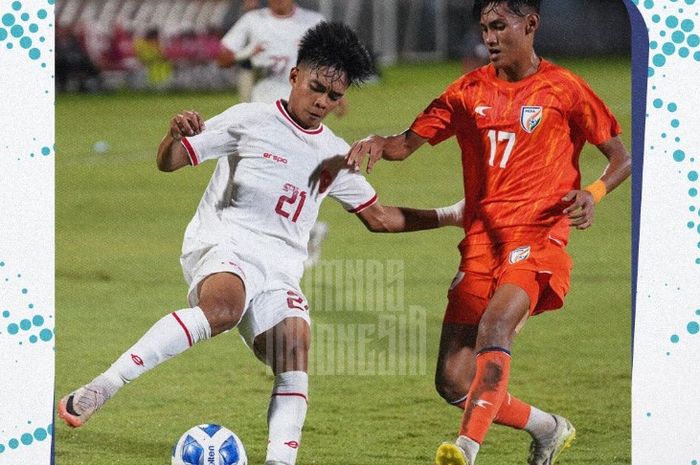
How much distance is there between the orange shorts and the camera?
481cm

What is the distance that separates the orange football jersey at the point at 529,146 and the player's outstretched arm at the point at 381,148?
0.83 ft

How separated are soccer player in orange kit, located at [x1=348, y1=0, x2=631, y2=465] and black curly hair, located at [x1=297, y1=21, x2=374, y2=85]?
0.89 feet

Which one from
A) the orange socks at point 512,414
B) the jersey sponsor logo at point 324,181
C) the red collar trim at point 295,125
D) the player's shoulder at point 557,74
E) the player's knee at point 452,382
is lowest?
the orange socks at point 512,414

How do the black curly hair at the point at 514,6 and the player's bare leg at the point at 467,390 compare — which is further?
the player's bare leg at the point at 467,390

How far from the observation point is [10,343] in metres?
4.21

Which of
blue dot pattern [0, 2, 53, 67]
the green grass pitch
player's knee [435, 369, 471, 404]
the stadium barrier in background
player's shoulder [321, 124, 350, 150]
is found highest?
blue dot pattern [0, 2, 53, 67]

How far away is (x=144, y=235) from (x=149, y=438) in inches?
205

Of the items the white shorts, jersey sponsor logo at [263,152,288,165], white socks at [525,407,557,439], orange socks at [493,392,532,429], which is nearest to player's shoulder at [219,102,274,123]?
jersey sponsor logo at [263,152,288,165]

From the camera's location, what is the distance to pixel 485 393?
452 centimetres

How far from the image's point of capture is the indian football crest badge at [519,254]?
485 cm

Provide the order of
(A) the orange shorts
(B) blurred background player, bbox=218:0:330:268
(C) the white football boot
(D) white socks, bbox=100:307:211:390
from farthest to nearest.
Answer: (B) blurred background player, bbox=218:0:330:268 → (C) the white football boot → (A) the orange shorts → (D) white socks, bbox=100:307:211:390

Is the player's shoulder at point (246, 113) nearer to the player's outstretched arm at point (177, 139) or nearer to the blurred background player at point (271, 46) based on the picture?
the player's outstretched arm at point (177, 139)

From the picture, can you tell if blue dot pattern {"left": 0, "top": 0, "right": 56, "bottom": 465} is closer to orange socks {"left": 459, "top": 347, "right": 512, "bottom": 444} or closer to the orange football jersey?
orange socks {"left": 459, "top": 347, "right": 512, "bottom": 444}

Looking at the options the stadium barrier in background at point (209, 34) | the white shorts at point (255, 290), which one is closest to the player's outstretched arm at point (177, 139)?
the white shorts at point (255, 290)
